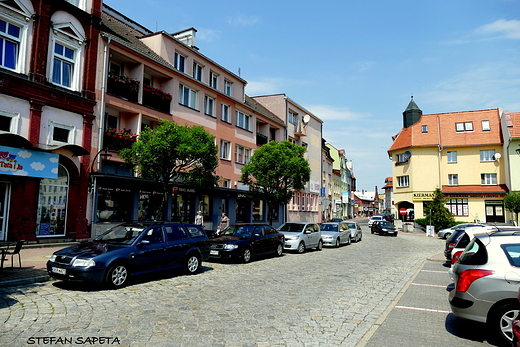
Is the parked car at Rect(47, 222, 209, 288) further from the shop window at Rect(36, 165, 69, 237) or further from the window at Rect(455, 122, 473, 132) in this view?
the window at Rect(455, 122, 473, 132)

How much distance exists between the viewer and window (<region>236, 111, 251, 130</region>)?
99.6 feet

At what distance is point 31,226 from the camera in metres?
15.0

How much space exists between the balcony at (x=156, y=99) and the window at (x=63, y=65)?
4.32 meters

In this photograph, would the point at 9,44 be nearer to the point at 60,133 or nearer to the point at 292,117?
the point at 60,133

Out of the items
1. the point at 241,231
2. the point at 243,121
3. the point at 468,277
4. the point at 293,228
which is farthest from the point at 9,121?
the point at 243,121

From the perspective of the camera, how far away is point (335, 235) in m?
22.6

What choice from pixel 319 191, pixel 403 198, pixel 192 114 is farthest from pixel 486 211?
pixel 192 114

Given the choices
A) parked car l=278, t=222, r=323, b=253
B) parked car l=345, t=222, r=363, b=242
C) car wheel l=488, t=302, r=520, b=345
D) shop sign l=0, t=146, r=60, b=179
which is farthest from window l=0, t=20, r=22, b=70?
parked car l=345, t=222, r=363, b=242

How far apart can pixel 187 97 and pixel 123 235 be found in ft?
52.8

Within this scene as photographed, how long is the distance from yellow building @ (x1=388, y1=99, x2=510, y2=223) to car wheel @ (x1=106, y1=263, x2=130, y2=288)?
3985cm

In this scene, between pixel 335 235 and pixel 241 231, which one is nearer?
pixel 241 231

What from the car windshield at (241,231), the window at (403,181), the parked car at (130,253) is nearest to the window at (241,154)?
the car windshield at (241,231)

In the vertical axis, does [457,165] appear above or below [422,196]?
above

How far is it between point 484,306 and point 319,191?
137 ft
